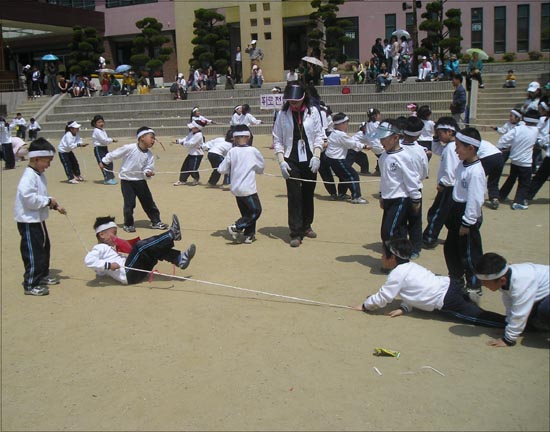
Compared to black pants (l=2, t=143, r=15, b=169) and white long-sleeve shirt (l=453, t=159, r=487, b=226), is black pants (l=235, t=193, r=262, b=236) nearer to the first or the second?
white long-sleeve shirt (l=453, t=159, r=487, b=226)

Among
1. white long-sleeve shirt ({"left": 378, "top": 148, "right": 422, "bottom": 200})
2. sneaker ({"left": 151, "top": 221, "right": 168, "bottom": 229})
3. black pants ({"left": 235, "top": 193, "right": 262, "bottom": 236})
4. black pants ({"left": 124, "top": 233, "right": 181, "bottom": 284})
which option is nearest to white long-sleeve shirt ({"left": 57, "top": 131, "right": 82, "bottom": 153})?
sneaker ({"left": 151, "top": 221, "right": 168, "bottom": 229})

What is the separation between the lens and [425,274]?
4754 millimetres

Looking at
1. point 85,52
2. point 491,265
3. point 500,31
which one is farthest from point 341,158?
point 85,52

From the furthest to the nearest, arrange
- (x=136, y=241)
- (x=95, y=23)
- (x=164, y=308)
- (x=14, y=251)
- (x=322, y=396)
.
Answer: (x=95, y=23) → (x=14, y=251) → (x=136, y=241) → (x=164, y=308) → (x=322, y=396)

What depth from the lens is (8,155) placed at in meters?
16.1

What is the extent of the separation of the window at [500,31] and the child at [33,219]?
28.5 m

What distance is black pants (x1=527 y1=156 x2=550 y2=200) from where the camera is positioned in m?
9.45

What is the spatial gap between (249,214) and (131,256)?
6.59 feet

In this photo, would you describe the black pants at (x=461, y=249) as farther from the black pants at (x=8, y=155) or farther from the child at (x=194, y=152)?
the black pants at (x=8, y=155)

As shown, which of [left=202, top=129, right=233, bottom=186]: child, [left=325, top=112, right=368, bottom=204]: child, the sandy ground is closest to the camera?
the sandy ground

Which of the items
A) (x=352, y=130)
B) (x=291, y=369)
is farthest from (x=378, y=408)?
(x=352, y=130)

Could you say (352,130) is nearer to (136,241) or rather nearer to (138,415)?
(136,241)

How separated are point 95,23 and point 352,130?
927 inches

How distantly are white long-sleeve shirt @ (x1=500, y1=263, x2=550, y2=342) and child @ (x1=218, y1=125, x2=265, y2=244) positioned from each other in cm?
385
